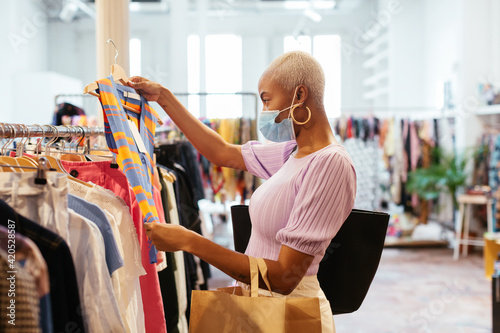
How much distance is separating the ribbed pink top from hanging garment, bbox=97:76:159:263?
0.34 m

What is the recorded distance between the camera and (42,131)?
1486mm

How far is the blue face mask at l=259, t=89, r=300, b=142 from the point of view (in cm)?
148

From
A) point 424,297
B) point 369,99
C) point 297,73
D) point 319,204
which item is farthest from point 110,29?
point 369,99

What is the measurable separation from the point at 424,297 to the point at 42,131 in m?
4.05

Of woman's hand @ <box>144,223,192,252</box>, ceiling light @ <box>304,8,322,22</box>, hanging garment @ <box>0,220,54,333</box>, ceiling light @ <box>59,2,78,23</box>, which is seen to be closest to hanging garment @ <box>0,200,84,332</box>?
hanging garment @ <box>0,220,54,333</box>

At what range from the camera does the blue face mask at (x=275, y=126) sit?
4.84 feet

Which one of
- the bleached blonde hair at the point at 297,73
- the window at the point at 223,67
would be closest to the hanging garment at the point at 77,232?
the bleached blonde hair at the point at 297,73

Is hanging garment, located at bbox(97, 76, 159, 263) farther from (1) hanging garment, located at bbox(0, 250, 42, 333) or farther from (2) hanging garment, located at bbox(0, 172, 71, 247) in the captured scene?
(1) hanging garment, located at bbox(0, 250, 42, 333)

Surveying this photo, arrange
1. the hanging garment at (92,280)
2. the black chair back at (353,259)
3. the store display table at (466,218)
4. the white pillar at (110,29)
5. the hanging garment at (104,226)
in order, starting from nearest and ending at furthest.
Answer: the hanging garment at (92,280) → the hanging garment at (104,226) → the black chair back at (353,259) → the white pillar at (110,29) → the store display table at (466,218)

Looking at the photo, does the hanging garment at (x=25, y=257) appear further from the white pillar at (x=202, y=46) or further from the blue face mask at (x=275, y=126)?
the white pillar at (x=202, y=46)

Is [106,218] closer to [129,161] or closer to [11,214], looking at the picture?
[129,161]

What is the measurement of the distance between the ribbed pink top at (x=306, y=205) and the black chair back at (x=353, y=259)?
0.94ft

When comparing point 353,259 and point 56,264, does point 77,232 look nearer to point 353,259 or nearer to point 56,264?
point 56,264

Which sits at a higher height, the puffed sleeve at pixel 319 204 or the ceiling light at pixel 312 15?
the ceiling light at pixel 312 15
